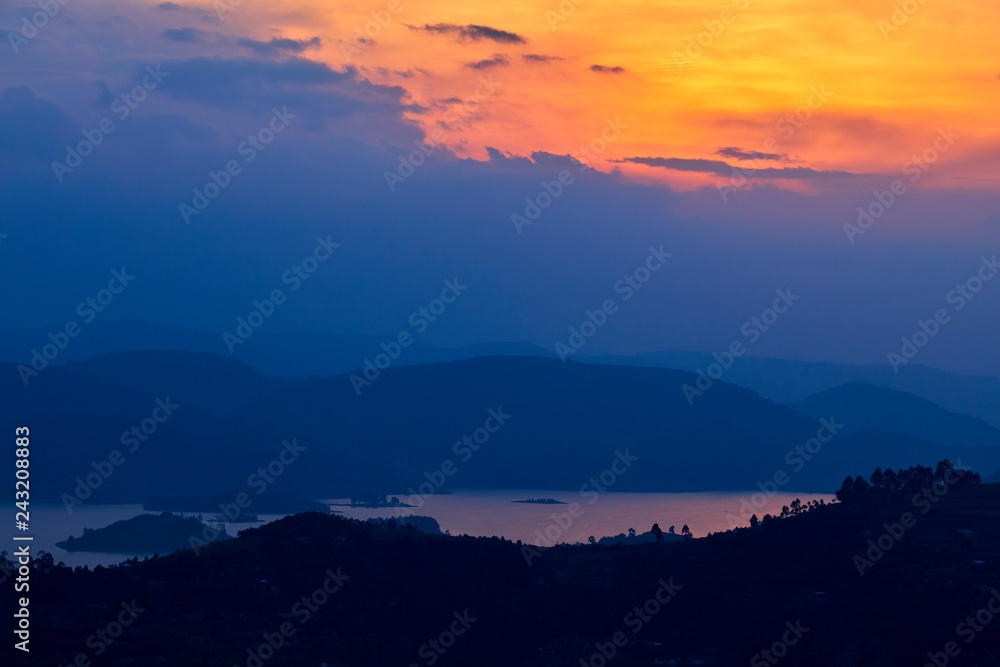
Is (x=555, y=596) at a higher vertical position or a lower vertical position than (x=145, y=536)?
higher

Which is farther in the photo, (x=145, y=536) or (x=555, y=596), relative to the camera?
(x=145, y=536)

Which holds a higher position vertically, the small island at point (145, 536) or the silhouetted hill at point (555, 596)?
the silhouetted hill at point (555, 596)

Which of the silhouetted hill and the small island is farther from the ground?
the silhouetted hill

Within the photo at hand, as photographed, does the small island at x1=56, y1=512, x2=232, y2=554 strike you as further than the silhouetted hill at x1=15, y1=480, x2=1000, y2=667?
Yes

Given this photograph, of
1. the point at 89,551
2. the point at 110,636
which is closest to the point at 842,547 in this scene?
the point at 110,636

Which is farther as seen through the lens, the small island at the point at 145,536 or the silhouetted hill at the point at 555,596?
the small island at the point at 145,536

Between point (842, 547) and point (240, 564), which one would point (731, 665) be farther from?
point (240, 564)

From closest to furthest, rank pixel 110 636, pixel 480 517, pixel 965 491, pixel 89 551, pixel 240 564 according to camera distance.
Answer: pixel 110 636 → pixel 240 564 → pixel 965 491 → pixel 89 551 → pixel 480 517

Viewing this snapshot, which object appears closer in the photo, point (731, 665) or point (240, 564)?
point (731, 665)
